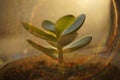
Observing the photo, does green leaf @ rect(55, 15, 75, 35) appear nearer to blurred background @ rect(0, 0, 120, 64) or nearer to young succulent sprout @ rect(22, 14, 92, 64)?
young succulent sprout @ rect(22, 14, 92, 64)

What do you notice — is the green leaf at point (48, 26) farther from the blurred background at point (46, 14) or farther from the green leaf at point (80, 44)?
the blurred background at point (46, 14)

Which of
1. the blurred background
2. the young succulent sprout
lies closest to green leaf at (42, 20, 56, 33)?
the young succulent sprout

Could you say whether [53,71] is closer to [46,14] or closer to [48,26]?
[48,26]

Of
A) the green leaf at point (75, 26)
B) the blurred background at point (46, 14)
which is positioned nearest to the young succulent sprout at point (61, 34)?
the green leaf at point (75, 26)

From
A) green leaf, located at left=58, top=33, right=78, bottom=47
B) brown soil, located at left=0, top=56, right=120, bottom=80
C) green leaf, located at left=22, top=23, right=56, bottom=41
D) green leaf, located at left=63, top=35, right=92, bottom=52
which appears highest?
green leaf, located at left=22, top=23, right=56, bottom=41

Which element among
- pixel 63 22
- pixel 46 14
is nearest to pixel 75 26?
pixel 63 22

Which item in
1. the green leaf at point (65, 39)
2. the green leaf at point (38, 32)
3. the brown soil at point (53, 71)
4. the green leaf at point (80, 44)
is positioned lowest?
the brown soil at point (53, 71)

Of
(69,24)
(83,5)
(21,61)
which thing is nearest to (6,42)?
(83,5)
